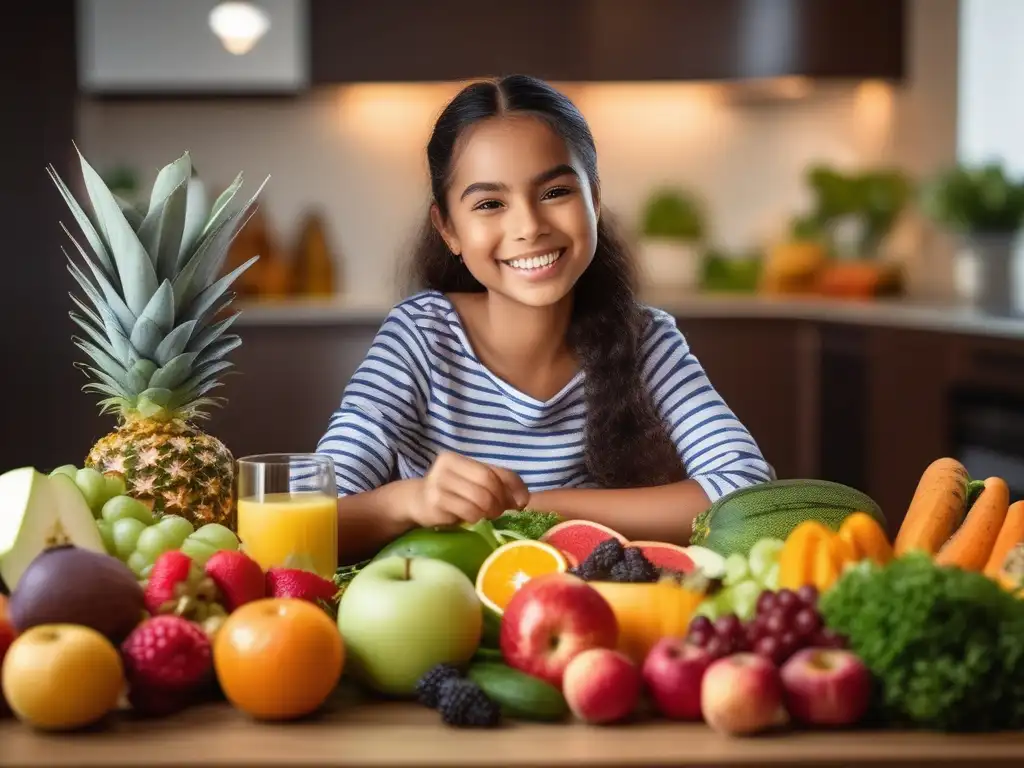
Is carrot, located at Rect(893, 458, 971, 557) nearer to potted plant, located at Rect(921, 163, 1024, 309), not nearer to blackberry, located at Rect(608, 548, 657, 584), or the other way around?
blackberry, located at Rect(608, 548, 657, 584)

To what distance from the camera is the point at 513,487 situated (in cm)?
142

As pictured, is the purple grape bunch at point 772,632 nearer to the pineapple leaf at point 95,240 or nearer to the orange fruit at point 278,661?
the orange fruit at point 278,661

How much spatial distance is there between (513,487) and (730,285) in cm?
380

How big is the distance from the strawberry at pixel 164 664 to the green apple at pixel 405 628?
117 mm

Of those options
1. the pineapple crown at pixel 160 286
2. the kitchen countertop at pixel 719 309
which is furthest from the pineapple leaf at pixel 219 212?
the kitchen countertop at pixel 719 309

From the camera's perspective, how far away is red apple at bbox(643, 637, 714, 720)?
1013mm

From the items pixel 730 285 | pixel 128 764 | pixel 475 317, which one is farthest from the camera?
pixel 730 285

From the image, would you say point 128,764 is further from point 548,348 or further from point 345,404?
point 548,348

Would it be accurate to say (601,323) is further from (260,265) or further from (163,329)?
(260,265)

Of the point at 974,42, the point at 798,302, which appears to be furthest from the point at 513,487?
the point at 974,42

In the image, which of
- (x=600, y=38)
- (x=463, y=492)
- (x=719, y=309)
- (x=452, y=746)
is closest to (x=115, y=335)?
(x=463, y=492)

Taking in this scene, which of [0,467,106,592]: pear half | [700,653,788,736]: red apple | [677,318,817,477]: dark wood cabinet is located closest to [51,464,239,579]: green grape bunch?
[0,467,106,592]: pear half

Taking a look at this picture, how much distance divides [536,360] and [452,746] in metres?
1.18

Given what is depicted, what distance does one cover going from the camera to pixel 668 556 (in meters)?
1.34
